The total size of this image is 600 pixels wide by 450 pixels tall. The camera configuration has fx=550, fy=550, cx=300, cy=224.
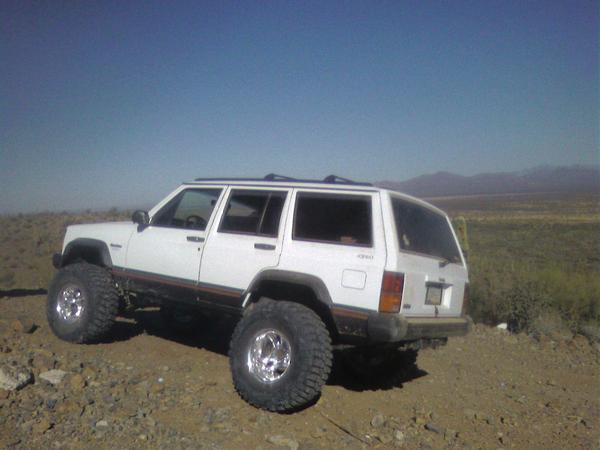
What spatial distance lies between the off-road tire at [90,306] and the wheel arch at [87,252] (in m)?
0.15

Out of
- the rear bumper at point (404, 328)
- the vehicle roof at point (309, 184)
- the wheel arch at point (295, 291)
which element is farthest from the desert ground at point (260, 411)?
the vehicle roof at point (309, 184)

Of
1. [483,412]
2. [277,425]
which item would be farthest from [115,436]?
[483,412]

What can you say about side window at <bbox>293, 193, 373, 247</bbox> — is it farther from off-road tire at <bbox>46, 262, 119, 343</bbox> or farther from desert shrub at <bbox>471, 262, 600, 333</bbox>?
desert shrub at <bbox>471, 262, 600, 333</bbox>

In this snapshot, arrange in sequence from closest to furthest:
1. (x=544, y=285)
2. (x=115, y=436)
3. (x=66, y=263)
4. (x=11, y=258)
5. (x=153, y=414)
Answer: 1. (x=115, y=436)
2. (x=153, y=414)
3. (x=66, y=263)
4. (x=544, y=285)
5. (x=11, y=258)

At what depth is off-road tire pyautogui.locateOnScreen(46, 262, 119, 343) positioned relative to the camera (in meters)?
5.84

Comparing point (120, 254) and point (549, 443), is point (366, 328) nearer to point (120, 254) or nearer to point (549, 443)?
point (549, 443)

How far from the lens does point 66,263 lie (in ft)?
21.7

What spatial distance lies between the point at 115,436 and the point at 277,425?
Answer: 1200 millimetres

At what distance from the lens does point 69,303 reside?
6148 mm

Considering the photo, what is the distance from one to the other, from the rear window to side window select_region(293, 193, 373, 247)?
10.4 inches

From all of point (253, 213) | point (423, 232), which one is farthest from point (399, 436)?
point (253, 213)

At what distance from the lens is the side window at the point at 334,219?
455cm

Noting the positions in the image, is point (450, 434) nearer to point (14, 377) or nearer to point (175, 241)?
point (175, 241)

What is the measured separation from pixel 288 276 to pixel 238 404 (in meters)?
1.15
